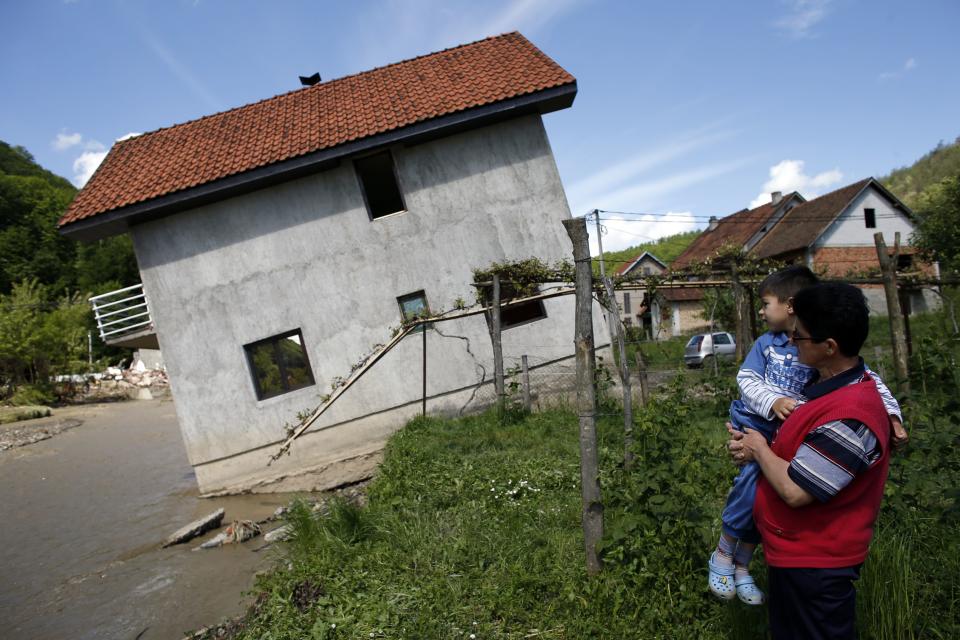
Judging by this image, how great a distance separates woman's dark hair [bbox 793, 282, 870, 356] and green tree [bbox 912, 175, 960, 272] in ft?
98.6

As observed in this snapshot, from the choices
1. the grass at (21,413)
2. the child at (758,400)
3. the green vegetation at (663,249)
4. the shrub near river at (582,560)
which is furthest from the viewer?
the green vegetation at (663,249)

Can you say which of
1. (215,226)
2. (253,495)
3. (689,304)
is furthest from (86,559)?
(689,304)

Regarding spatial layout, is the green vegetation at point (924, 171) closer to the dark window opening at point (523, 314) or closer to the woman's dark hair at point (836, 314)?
the dark window opening at point (523, 314)

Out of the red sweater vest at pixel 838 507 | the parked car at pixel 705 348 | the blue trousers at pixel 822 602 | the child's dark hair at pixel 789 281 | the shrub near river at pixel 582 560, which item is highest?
the child's dark hair at pixel 789 281

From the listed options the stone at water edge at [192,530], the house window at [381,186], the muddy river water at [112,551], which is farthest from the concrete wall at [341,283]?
the stone at water edge at [192,530]

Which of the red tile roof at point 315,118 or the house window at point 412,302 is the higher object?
the red tile roof at point 315,118

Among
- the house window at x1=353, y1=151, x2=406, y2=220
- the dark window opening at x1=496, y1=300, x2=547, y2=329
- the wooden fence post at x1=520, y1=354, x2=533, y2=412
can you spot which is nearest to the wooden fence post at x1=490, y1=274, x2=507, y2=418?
the wooden fence post at x1=520, y1=354, x2=533, y2=412

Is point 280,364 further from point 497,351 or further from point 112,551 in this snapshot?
point 497,351

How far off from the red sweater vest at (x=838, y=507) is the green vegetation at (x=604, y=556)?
4.25 ft

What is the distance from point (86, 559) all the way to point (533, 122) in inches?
460

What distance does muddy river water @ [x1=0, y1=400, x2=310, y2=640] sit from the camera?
22.3ft

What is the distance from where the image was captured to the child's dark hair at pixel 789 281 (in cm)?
279

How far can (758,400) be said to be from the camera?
2.63 metres

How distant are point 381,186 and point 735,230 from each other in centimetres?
3161
